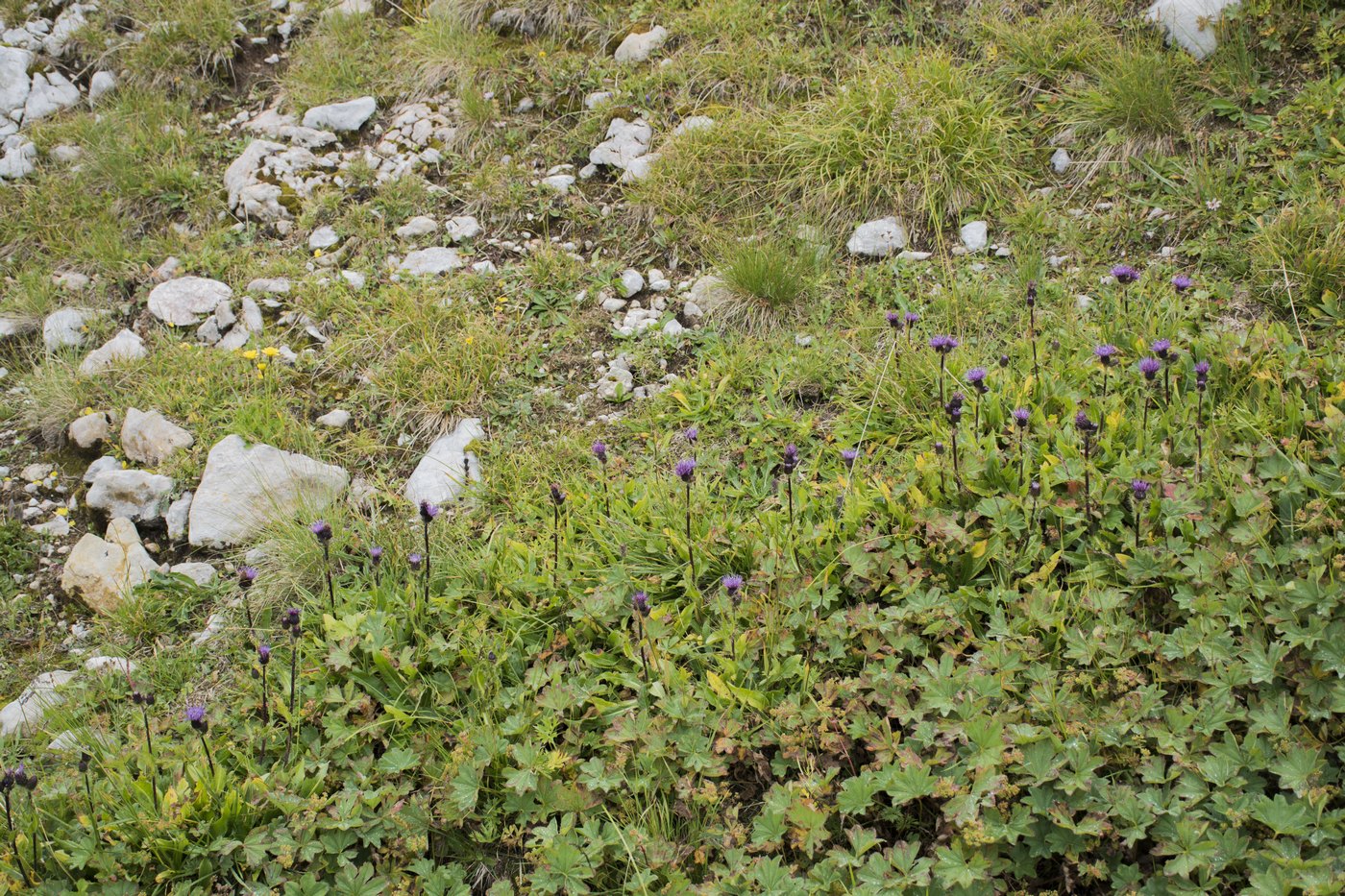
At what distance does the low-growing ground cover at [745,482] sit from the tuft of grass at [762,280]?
0.12 ft

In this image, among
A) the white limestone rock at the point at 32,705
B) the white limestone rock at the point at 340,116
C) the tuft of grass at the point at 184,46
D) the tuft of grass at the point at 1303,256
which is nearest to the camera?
the white limestone rock at the point at 32,705

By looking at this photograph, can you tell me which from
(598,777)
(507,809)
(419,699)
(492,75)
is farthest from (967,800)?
(492,75)

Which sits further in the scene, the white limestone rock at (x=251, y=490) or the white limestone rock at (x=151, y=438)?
the white limestone rock at (x=151, y=438)

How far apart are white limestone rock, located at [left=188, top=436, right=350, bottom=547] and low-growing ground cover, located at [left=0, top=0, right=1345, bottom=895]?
11 cm

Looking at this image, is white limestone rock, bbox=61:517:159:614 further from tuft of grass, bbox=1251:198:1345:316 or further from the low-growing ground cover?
tuft of grass, bbox=1251:198:1345:316

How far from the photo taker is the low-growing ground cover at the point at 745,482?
2.64m

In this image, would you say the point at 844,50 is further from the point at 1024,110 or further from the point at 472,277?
the point at 472,277

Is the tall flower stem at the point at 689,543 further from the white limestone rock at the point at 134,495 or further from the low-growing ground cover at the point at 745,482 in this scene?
the white limestone rock at the point at 134,495

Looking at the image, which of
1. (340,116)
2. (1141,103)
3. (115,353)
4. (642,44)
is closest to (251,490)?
(115,353)

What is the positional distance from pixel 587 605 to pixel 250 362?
270 centimetres

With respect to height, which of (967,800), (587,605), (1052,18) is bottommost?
(587,605)

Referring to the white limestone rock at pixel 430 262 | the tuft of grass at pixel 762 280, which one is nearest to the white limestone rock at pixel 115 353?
the white limestone rock at pixel 430 262

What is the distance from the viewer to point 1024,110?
5.13 metres

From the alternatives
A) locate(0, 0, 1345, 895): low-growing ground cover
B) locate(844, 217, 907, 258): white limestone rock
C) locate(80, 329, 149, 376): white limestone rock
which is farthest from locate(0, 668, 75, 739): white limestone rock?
locate(844, 217, 907, 258): white limestone rock
